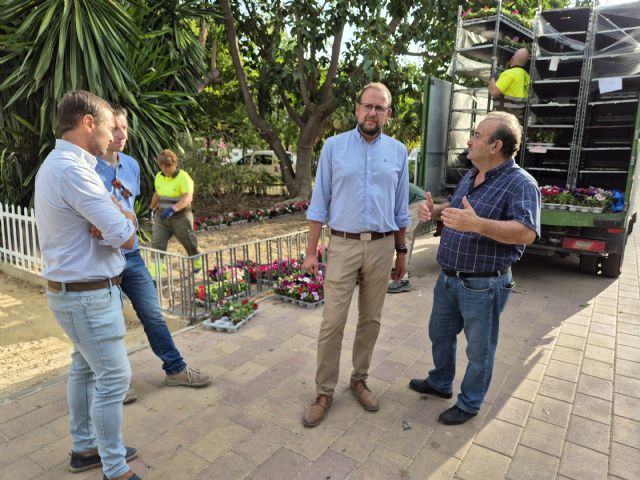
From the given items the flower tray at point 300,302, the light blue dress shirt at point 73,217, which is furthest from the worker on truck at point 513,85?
the light blue dress shirt at point 73,217

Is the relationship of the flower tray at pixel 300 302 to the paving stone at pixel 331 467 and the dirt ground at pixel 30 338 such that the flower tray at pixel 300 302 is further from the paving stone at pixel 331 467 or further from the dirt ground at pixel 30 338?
the paving stone at pixel 331 467

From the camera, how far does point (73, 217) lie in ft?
6.38

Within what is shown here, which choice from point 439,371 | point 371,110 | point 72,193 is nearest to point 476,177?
point 371,110

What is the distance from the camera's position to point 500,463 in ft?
8.13

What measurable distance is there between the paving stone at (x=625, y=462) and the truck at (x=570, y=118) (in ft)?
11.6

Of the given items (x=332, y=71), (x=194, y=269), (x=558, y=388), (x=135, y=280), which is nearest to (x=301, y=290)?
(x=194, y=269)

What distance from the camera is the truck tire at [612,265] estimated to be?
6172mm

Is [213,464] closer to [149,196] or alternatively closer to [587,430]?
[587,430]

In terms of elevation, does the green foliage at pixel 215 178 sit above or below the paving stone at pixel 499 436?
above

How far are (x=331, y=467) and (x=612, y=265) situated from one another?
556cm

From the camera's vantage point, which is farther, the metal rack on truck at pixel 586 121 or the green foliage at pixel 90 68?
the green foliage at pixel 90 68

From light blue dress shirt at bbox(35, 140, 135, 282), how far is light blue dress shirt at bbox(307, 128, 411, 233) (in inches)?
48.8

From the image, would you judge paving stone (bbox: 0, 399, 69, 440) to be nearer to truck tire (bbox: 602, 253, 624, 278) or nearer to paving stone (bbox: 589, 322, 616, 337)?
paving stone (bbox: 589, 322, 616, 337)

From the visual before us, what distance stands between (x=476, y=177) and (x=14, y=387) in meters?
3.77
